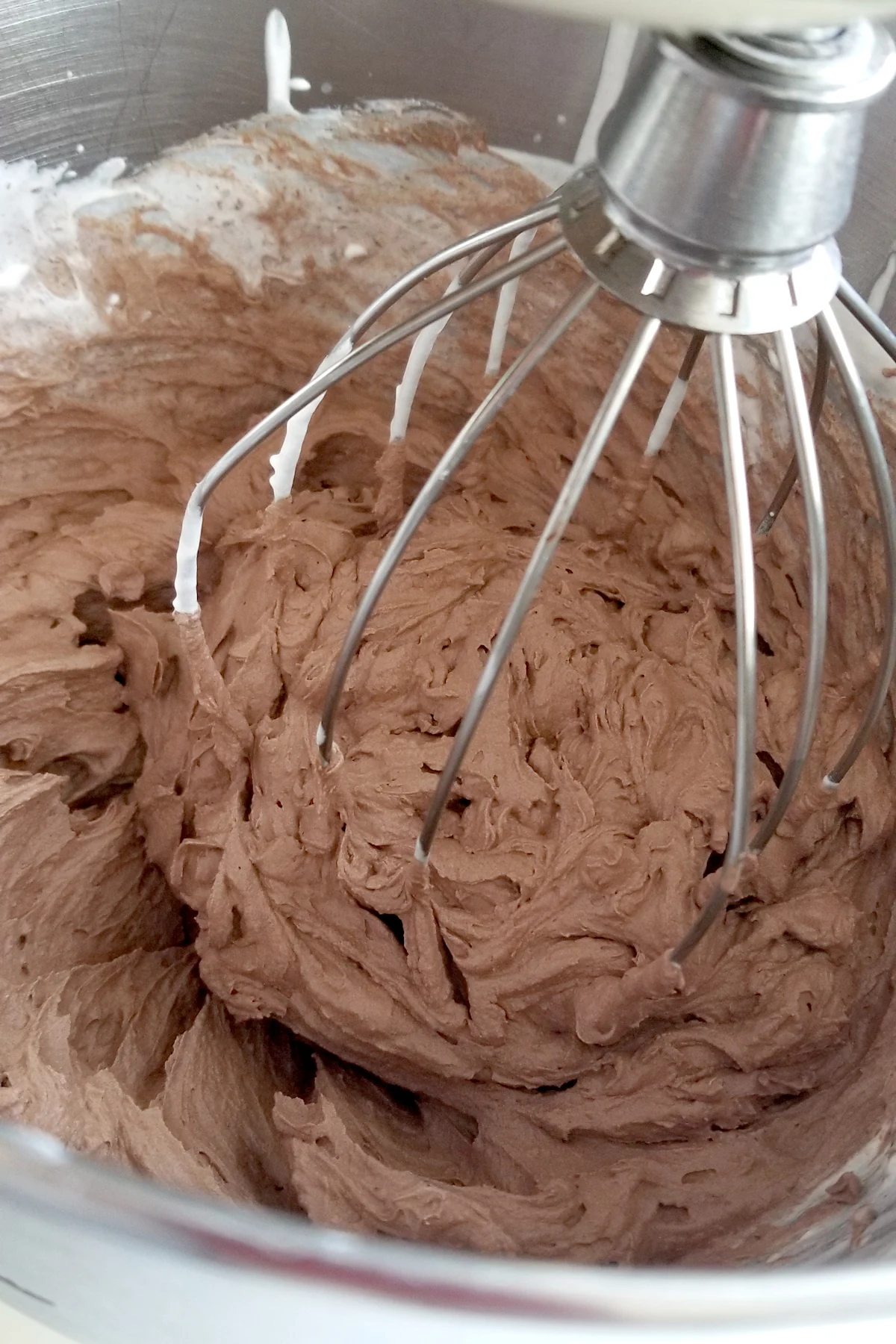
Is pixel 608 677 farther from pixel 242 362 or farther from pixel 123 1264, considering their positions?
pixel 123 1264

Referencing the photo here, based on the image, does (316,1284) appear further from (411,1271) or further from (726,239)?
(726,239)

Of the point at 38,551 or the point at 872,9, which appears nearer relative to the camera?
the point at 872,9

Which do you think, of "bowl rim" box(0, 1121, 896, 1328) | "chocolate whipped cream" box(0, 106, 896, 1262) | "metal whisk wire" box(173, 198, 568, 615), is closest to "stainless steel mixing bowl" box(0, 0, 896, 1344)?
"bowl rim" box(0, 1121, 896, 1328)

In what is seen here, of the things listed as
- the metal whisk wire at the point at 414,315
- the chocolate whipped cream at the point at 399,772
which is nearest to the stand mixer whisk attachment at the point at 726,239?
the metal whisk wire at the point at 414,315

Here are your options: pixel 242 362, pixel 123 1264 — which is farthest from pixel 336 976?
pixel 242 362

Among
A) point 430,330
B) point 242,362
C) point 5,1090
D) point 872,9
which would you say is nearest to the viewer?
point 872,9

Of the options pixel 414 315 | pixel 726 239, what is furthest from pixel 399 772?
pixel 726 239
